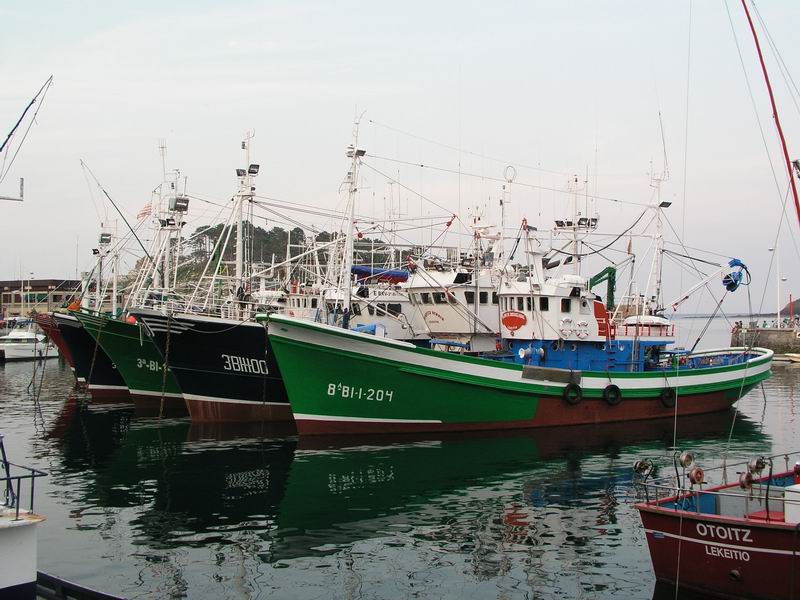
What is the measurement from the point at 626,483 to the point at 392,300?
694 inches

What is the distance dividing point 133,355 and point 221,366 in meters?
8.03

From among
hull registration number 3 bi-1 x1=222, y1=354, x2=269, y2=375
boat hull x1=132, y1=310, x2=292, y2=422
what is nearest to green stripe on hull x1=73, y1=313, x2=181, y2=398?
boat hull x1=132, y1=310, x2=292, y2=422

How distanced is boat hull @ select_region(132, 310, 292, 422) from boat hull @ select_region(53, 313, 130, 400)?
11.2m

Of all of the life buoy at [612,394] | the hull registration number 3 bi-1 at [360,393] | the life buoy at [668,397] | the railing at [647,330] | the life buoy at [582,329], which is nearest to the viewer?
the hull registration number 3 bi-1 at [360,393]

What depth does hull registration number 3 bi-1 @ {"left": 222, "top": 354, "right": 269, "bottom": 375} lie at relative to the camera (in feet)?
101

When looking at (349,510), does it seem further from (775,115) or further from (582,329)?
(582,329)

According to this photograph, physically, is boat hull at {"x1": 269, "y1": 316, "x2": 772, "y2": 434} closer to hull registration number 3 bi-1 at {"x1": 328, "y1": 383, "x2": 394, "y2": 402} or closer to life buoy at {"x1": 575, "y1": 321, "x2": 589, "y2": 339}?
hull registration number 3 bi-1 at {"x1": 328, "y1": 383, "x2": 394, "y2": 402}

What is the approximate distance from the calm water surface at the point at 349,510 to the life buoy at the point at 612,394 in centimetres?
99

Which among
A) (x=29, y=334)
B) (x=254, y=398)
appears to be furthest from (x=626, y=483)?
(x=29, y=334)

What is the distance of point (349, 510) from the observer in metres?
18.1

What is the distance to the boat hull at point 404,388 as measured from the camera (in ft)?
84.1

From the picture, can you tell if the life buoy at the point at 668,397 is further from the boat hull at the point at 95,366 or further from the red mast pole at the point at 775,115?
the boat hull at the point at 95,366

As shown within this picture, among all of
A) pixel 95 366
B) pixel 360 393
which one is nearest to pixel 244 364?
pixel 360 393

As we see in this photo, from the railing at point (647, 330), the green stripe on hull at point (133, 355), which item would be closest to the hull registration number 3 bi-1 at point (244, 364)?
the green stripe on hull at point (133, 355)
